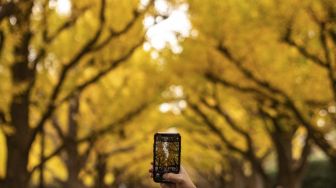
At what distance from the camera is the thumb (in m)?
3.75

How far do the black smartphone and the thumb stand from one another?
5 cm

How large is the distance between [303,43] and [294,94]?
156 centimetres

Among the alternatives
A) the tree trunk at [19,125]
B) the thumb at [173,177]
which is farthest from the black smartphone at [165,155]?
the tree trunk at [19,125]

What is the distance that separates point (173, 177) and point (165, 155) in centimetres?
32

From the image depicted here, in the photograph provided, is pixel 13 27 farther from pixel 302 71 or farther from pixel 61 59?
pixel 302 71

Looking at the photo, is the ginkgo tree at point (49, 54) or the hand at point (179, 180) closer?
the hand at point (179, 180)

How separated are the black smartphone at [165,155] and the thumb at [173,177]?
5cm

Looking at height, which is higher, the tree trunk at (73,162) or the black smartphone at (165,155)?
the tree trunk at (73,162)

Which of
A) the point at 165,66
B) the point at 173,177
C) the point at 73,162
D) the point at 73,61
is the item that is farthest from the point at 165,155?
the point at 73,162

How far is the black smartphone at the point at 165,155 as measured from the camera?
3936mm

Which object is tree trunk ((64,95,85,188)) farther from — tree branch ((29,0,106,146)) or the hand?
the hand

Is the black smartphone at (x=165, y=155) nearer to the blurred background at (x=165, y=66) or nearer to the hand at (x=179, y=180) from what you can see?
the hand at (x=179, y=180)

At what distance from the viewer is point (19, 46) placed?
12.6 metres

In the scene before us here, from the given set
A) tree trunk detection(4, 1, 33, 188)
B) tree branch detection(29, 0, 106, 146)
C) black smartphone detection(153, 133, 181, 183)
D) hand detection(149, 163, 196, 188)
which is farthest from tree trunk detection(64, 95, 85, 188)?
hand detection(149, 163, 196, 188)
